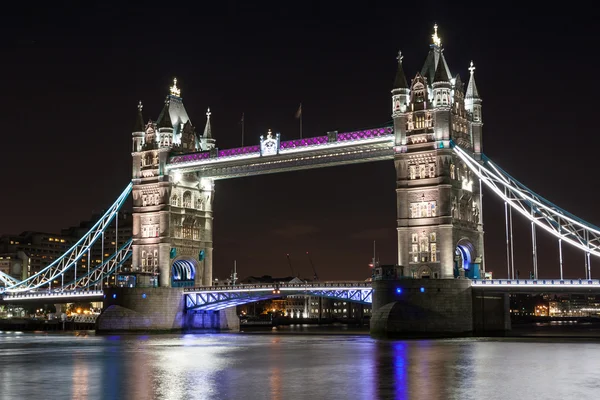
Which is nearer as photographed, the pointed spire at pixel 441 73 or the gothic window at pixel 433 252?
the gothic window at pixel 433 252

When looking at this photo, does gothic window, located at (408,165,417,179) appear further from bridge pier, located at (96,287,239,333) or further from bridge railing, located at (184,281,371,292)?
bridge pier, located at (96,287,239,333)

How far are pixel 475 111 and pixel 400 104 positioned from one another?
766 cm

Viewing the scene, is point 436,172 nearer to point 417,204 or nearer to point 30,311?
point 417,204

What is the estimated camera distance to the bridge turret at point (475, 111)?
74938 millimetres

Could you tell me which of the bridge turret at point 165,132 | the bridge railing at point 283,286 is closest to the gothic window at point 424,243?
the bridge railing at point 283,286

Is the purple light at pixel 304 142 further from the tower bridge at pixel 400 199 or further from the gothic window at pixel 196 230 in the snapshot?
the gothic window at pixel 196 230

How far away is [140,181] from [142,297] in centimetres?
1361

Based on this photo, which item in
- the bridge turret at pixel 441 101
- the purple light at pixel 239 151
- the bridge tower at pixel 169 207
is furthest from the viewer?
the bridge tower at pixel 169 207

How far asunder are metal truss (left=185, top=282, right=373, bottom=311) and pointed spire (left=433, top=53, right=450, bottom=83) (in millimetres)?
18506

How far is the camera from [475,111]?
7562 cm

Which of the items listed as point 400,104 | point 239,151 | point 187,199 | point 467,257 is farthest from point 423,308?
point 187,199

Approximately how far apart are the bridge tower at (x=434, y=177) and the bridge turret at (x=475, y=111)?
1.17 ft

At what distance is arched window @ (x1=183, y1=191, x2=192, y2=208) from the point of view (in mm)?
91125

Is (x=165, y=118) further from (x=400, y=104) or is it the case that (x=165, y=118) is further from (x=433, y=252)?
(x=433, y=252)
